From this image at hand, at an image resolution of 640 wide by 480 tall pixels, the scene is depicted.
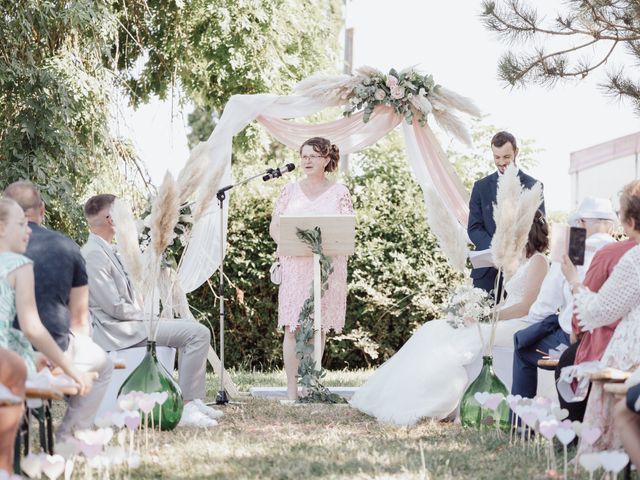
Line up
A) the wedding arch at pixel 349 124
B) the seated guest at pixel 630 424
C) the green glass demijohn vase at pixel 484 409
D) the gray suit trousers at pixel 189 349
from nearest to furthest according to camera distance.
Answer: the seated guest at pixel 630 424 → the green glass demijohn vase at pixel 484 409 → the gray suit trousers at pixel 189 349 → the wedding arch at pixel 349 124

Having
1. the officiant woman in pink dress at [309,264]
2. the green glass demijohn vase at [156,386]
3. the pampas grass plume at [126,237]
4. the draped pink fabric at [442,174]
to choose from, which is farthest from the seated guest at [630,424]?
the draped pink fabric at [442,174]

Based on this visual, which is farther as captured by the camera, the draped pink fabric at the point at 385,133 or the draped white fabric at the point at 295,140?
the draped pink fabric at the point at 385,133

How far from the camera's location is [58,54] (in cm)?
939

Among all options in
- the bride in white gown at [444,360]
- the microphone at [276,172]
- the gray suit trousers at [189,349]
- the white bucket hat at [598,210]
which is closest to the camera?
the white bucket hat at [598,210]

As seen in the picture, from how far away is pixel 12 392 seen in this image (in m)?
3.38

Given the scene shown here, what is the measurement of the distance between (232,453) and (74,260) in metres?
1.16

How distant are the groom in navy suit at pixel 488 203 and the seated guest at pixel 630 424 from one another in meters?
3.37

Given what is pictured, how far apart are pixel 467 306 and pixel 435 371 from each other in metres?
0.46

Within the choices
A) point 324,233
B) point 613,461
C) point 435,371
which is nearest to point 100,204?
point 324,233

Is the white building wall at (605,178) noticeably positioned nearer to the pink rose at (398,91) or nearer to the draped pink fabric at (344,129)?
the draped pink fabric at (344,129)

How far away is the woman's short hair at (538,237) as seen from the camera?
5.86 metres

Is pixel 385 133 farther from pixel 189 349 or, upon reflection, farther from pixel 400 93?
pixel 189 349

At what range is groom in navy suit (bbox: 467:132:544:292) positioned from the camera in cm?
683

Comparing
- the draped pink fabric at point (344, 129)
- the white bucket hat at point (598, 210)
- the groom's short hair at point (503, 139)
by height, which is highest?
the draped pink fabric at point (344, 129)
